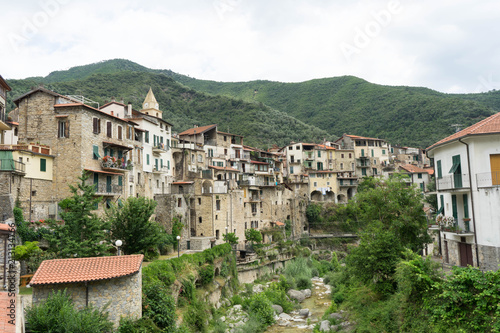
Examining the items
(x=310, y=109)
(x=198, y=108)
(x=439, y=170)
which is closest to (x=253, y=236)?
(x=439, y=170)

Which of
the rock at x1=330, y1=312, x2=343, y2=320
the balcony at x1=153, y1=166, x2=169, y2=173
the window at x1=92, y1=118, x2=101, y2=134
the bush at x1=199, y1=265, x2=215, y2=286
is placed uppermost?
the window at x1=92, y1=118, x2=101, y2=134

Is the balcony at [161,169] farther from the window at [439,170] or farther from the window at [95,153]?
the window at [439,170]

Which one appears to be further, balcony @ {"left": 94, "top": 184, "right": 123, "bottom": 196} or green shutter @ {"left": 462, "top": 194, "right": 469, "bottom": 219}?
balcony @ {"left": 94, "top": 184, "right": 123, "bottom": 196}

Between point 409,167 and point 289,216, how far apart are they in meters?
31.4

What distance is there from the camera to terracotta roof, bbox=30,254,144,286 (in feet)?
55.2

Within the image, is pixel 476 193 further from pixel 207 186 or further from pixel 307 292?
pixel 207 186

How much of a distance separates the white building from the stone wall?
1940 centimetres

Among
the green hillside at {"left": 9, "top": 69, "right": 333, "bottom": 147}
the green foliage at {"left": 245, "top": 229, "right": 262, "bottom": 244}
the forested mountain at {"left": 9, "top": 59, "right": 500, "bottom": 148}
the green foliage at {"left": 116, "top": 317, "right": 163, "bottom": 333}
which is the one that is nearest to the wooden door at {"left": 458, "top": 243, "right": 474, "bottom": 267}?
the green foliage at {"left": 116, "top": 317, "right": 163, "bottom": 333}

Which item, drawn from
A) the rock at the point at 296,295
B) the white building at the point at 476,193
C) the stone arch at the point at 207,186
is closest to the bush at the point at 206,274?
the rock at the point at 296,295

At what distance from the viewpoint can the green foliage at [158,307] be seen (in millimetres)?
20344

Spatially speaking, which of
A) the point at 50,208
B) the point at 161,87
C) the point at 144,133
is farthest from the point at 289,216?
the point at 161,87

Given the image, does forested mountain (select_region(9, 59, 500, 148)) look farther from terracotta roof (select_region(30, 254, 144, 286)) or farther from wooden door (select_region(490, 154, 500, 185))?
wooden door (select_region(490, 154, 500, 185))

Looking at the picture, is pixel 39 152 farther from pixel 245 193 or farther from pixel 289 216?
pixel 289 216

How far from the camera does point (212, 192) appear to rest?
51.1m
